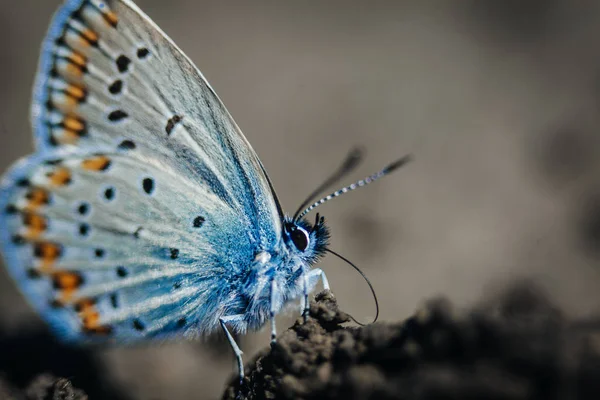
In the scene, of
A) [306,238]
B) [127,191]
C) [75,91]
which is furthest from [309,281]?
[75,91]

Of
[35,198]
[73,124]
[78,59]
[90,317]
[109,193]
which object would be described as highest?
[78,59]

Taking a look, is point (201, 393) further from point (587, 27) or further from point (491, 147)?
point (587, 27)

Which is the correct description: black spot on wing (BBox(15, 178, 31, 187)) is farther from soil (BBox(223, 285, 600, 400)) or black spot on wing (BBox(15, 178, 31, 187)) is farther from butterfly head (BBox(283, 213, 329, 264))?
soil (BBox(223, 285, 600, 400))

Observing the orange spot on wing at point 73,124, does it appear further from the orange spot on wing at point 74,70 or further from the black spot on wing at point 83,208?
the black spot on wing at point 83,208

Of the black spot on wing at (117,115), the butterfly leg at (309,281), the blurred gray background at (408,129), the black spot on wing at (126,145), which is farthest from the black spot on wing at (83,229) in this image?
the blurred gray background at (408,129)

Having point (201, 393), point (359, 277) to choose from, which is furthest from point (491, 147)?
point (201, 393)

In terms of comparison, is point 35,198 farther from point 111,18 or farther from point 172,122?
point 111,18
